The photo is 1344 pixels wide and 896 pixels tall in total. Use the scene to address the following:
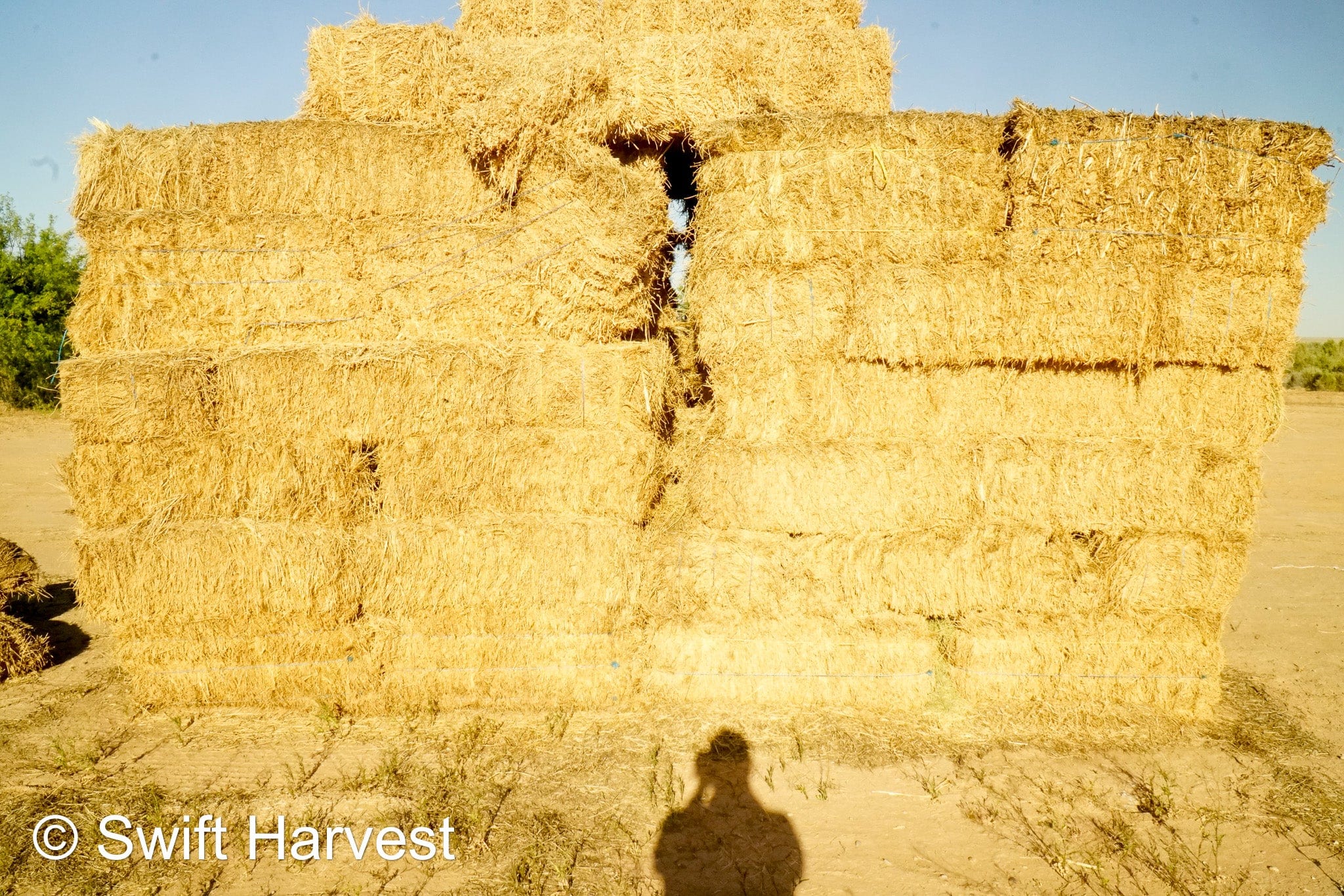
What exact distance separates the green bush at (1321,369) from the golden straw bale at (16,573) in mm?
37176

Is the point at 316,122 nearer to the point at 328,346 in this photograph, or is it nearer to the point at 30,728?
the point at 328,346

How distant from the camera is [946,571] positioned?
18.1ft

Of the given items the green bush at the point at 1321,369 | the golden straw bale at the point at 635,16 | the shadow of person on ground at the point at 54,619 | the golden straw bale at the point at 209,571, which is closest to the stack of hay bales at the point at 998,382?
the golden straw bale at the point at 635,16

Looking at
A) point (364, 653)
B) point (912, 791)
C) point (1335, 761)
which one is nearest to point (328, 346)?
point (364, 653)

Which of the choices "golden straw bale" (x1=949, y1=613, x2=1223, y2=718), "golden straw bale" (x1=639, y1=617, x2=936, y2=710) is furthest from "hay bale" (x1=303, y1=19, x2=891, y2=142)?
"golden straw bale" (x1=949, y1=613, x2=1223, y2=718)

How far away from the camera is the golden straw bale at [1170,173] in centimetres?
509

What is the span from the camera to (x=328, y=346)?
5422 millimetres

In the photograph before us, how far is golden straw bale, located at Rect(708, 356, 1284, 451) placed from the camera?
17.6 feet

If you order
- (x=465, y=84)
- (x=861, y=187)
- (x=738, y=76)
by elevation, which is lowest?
(x=861, y=187)

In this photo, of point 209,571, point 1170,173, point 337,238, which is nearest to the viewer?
point 1170,173

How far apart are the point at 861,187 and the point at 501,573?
4.05 metres

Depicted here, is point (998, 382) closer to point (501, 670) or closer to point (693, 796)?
point (693, 796)

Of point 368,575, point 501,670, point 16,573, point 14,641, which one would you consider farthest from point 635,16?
point 16,573

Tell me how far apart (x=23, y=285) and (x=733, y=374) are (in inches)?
1123
